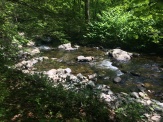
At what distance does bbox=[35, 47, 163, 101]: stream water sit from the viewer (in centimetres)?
1116

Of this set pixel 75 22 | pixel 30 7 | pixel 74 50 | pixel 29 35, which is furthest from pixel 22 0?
pixel 74 50

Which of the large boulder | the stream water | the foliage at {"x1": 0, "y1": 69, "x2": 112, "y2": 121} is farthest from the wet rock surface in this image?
the foliage at {"x1": 0, "y1": 69, "x2": 112, "y2": 121}

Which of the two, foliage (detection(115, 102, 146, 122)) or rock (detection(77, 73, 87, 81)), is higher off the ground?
foliage (detection(115, 102, 146, 122))

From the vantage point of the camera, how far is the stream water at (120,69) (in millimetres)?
11156

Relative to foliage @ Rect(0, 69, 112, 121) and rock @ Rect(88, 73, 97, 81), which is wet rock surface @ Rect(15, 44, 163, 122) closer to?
rock @ Rect(88, 73, 97, 81)

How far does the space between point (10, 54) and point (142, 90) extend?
6277 millimetres

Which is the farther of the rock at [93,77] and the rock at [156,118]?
the rock at [93,77]

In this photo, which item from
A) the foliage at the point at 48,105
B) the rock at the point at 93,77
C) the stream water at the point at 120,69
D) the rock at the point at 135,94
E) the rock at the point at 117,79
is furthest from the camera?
the rock at the point at 93,77

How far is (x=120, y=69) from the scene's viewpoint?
549 inches

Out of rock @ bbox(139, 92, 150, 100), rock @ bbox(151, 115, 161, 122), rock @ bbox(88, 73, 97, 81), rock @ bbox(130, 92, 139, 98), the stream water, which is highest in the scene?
rock @ bbox(151, 115, 161, 122)

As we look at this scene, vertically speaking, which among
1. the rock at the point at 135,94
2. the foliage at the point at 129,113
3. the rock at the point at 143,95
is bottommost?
the rock at the point at 143,95

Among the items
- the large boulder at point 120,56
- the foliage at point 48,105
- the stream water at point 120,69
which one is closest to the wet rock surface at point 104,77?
the stream water at point 120,69

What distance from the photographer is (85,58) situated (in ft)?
51.4

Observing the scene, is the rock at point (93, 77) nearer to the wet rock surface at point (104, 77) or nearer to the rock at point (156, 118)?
the wet rock surface at point (104, 77)
